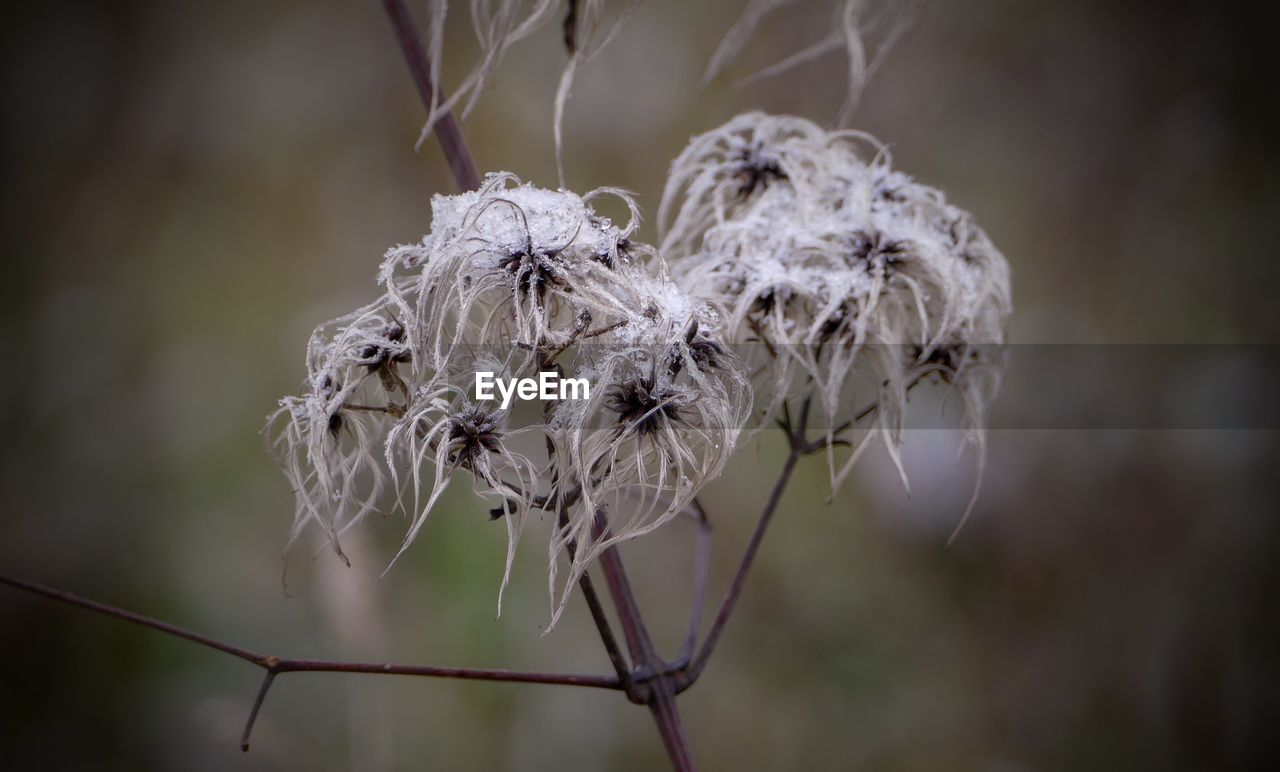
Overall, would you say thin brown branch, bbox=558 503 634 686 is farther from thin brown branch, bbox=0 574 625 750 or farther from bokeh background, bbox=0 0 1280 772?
bokeh background, bbox=0 0 1280 772

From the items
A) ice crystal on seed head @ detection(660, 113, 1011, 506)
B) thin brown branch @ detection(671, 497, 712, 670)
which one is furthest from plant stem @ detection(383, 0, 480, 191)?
thin brown branch @ detection(671, 497, 712, 670)

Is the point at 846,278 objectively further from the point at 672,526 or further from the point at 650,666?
the point at 672,526

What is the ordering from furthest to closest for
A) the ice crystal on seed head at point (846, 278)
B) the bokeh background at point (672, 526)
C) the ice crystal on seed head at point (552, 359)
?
1. the bokeh background at point (672, 526)
2. the ice crystal on seed head at point (846, 278)
3. the ice crystal on seed head at point (552, 359)

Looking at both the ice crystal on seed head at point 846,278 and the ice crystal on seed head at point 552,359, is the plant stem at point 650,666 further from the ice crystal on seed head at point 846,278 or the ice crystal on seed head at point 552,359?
the ice crystal on seed head at point 846,278

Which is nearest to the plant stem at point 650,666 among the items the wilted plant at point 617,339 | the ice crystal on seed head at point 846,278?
the wilted plant at point 617,339

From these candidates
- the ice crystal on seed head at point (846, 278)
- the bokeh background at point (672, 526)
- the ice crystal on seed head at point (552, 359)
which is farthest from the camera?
the bokeh background at point (672, 526)

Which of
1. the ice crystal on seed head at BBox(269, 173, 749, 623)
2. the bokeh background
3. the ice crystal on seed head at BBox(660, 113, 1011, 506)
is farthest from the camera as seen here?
the bokeh background

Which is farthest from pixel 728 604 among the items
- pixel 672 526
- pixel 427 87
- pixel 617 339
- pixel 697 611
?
pixel 672 526

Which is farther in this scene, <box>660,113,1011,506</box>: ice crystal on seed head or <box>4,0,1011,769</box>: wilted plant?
<box>660,113,1011,506</box>: ice crystal on seed head
